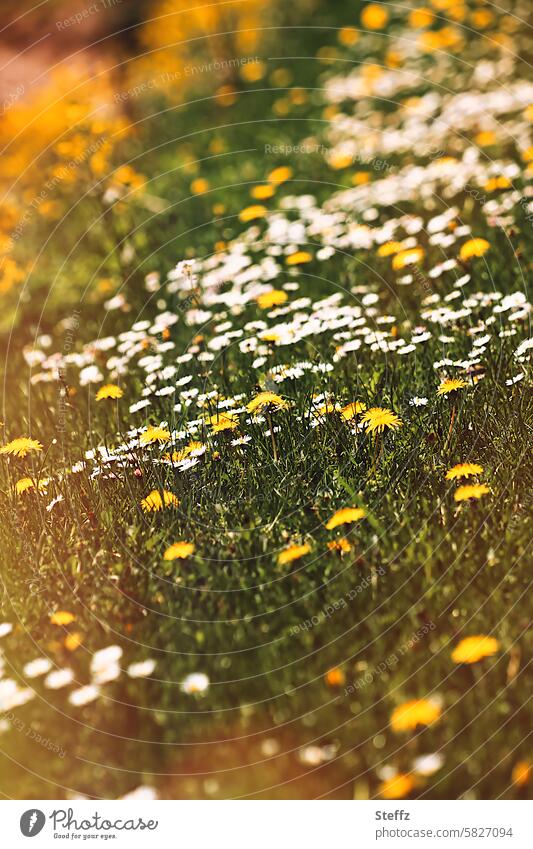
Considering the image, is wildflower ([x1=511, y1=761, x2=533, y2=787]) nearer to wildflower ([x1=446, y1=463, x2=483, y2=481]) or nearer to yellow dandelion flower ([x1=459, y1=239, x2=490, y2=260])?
wildflower ([x1=446, y1=463, x2=483, y2=481])

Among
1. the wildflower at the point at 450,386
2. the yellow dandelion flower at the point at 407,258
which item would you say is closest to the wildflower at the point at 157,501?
the wildflower at the point at 450,386

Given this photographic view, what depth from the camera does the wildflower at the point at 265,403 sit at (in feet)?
9.77

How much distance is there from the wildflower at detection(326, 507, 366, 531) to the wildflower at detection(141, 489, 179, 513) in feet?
1.96

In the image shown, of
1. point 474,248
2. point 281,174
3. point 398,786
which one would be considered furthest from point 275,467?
point 281,174

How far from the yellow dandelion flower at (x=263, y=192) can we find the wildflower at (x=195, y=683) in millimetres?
3867

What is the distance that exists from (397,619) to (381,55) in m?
6.77

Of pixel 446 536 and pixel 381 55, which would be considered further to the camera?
pixel 381 55

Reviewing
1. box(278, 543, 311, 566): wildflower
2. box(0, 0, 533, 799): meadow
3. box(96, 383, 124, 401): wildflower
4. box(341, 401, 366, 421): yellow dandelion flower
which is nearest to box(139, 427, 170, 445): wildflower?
box(0, 0, 533, 799): meadow

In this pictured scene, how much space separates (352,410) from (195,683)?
3.85ft

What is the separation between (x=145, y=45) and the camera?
8969 millimetres

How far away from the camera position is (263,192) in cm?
541

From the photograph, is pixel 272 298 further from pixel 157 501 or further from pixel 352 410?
pixel 157 501
